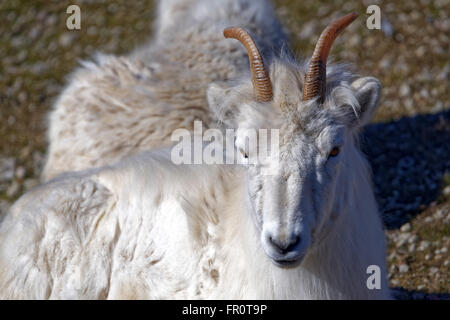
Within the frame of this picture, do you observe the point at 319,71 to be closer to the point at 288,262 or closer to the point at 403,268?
the point at 288,262

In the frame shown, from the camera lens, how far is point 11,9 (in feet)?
48.8

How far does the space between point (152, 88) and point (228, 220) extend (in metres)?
2.99

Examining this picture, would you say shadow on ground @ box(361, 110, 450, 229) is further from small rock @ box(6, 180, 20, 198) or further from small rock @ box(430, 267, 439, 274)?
small rock @ box(6, 180, 20, 198)

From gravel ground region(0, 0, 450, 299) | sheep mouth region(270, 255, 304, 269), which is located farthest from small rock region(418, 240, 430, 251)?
sheep mouth region(270, 255, 304, 269)

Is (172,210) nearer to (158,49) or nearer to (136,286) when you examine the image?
(136,286)

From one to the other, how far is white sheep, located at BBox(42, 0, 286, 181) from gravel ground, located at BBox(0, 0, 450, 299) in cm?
143

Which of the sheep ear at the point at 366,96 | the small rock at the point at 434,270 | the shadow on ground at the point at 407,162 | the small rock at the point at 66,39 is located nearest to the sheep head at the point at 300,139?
the sheep ear at the point at 366,96

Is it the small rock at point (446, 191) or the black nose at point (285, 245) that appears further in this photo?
the small rock at point (446, 191)

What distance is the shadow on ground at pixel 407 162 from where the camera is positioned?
7.72 metres

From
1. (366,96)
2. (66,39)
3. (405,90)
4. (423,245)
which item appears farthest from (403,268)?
(66,39)

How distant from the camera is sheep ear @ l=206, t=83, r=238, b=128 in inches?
181

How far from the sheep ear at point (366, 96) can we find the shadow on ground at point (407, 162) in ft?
9.56

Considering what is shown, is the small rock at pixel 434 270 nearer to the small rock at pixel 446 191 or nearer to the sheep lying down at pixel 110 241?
the small rock at pixel 446 191
